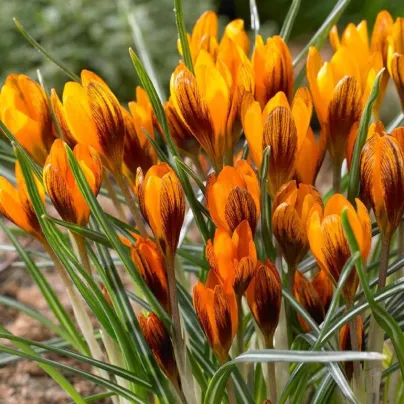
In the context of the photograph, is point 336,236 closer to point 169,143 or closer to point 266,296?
point 266,296

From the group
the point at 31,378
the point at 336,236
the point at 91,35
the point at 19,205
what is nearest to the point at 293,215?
the point at 336,236

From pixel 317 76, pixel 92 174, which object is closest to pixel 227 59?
pixel 317 76

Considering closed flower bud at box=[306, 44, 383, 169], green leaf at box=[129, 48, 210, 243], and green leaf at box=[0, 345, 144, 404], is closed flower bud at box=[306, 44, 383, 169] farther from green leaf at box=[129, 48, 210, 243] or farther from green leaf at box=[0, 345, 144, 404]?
green leaf at box=[0, 345, 144, 404]

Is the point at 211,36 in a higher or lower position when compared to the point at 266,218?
higher

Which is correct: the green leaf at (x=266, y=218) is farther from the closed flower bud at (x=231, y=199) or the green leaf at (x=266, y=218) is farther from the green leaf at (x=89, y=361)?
the green leaf at (x=89, y=361)

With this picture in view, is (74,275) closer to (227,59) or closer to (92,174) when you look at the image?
(92,174)

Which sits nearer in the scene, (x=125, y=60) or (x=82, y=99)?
(x=82, y=99)
